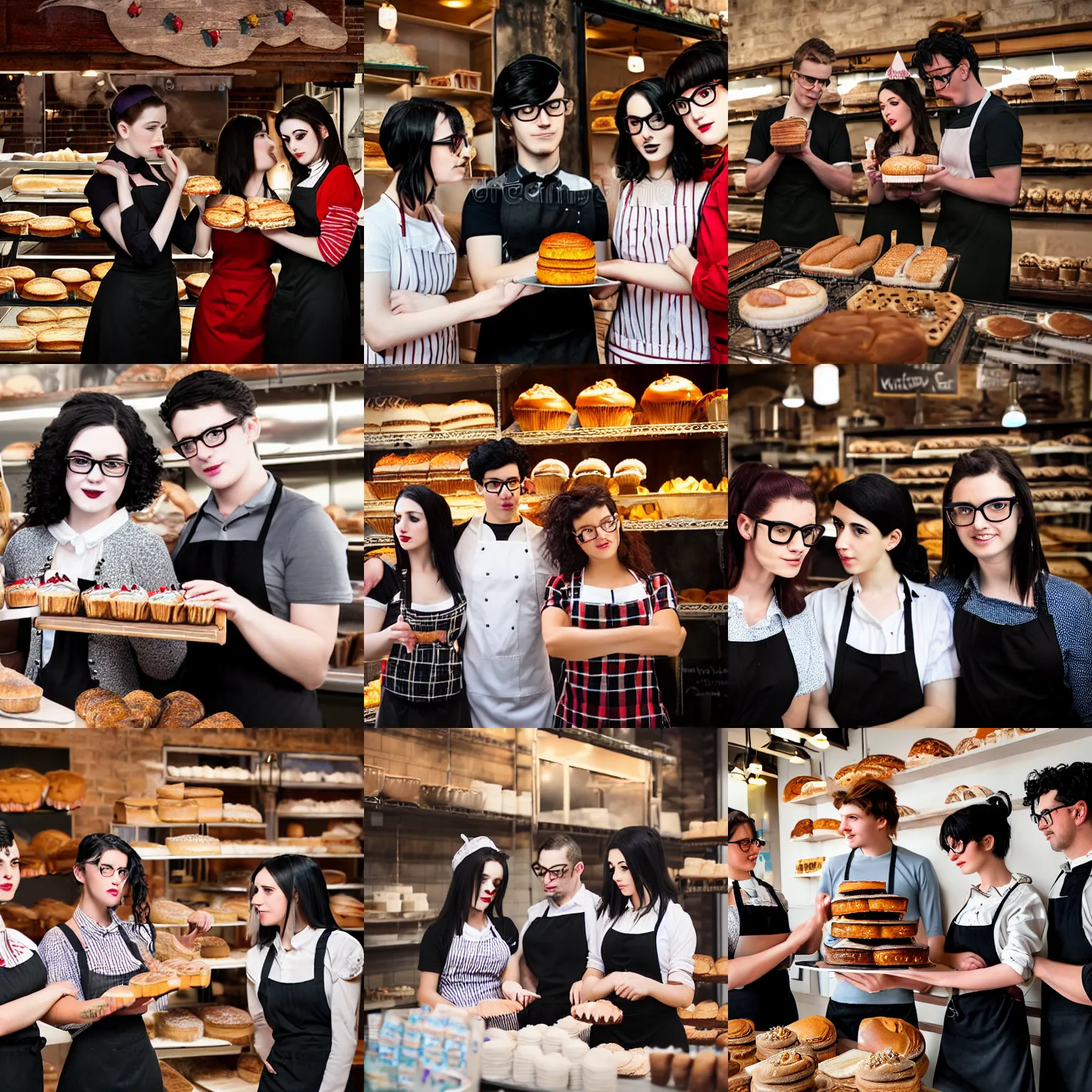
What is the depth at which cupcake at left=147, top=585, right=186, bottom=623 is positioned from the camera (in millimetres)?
4555

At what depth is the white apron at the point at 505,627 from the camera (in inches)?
187

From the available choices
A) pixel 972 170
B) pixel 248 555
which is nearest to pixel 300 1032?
pixel 248 555

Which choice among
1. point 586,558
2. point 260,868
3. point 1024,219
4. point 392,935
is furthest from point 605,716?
point 1024,219

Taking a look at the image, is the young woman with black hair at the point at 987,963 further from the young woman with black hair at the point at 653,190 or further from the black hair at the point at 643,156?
→ the black hair at the point at 643,156

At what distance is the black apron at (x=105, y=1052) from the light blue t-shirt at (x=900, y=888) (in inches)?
103

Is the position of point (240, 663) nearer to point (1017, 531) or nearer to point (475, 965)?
point (475, 965)

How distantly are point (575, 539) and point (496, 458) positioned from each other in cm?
42

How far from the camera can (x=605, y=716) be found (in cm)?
478

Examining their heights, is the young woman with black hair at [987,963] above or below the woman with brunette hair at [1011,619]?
below

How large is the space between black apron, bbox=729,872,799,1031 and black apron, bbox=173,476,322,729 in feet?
5.95

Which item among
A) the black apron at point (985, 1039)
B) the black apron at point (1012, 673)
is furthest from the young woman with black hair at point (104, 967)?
the black apron at point (1012, 673)

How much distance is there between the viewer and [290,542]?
4805 millimetres

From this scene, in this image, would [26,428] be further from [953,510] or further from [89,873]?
[953,510]

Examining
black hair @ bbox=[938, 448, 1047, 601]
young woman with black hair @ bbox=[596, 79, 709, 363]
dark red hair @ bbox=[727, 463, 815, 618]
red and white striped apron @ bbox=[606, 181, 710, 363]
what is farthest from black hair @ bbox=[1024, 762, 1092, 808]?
young woman with black hair @ bbox=[596, 79, 709, 363]
